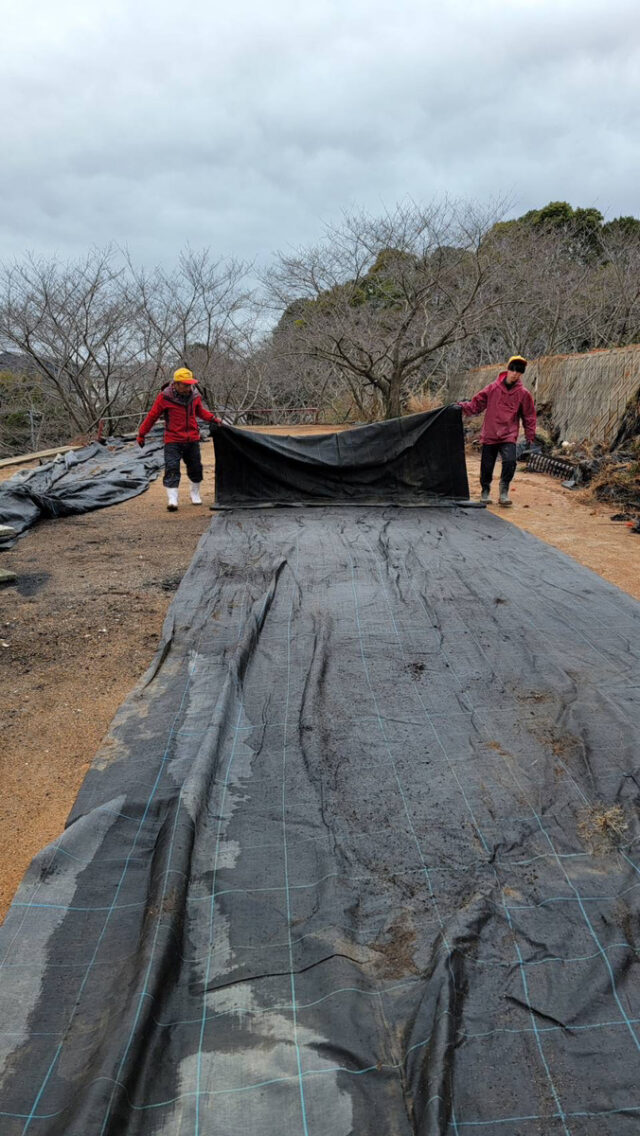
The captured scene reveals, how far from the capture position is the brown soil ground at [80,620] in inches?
71.2

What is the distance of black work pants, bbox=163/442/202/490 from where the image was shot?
5078mm

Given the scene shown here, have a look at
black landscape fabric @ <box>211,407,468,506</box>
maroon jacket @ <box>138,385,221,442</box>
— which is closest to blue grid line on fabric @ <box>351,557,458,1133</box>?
black landscape fabric @ <box>211,407,468,506</box>

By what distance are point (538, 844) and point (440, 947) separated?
1.31 ft

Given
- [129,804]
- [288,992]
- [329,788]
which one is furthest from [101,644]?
[288,992]

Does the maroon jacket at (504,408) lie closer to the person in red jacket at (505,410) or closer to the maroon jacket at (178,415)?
the person in red jacket at (505,410)

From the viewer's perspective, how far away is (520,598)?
118 inches

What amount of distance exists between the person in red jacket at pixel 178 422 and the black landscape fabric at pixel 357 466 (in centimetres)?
21

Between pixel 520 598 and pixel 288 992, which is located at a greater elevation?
pixel 520 598

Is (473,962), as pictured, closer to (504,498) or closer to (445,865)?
(445,865)

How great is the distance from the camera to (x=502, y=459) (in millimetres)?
5266

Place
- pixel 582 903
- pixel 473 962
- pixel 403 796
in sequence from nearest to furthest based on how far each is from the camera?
pixel 473 962 → pixel 582 903 → pixel 403 796

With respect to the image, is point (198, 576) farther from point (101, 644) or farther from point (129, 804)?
point (129, 804)

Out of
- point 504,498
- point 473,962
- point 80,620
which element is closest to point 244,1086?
point 473,962

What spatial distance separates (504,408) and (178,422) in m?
2.64
